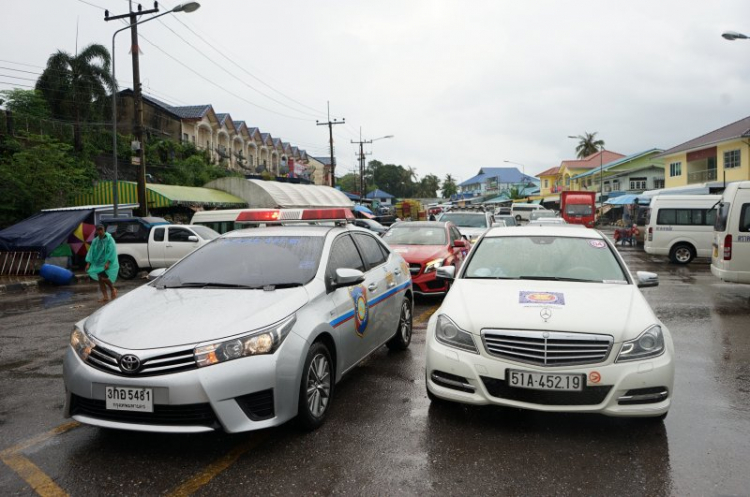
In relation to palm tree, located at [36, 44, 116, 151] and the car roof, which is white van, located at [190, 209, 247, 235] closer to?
palm tree, located at [36, 44, 116, 151]

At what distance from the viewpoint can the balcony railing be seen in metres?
34.2

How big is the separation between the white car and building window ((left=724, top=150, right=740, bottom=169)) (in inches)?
1243

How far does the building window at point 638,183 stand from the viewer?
53000mm

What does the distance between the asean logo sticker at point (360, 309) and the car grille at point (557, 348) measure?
143 cm

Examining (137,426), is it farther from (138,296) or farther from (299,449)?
(138,296)

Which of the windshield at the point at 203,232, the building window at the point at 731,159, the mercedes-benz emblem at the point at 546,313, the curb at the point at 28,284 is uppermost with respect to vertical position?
the building window at the point at 731,159

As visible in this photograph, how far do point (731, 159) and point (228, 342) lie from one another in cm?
3494

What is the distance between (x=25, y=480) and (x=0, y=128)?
28.1 m

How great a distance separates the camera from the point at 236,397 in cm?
344

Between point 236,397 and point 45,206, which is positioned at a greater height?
point 45,206

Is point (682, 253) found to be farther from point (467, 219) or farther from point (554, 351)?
point (554, 351)

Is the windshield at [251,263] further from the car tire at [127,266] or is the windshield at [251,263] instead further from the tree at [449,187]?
the tree at [449,187]

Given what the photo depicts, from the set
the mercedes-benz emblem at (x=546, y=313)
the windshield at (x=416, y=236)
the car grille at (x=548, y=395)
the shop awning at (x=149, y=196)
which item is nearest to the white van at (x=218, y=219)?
the shop awning at (x=149, y=196)

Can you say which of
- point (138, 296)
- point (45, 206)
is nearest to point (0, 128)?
point (45, 206)
